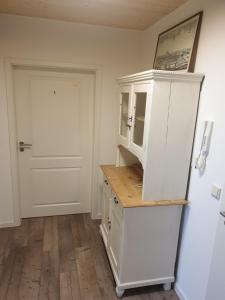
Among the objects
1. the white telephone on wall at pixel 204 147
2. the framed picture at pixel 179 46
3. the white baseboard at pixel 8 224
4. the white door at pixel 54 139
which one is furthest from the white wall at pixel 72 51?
the white telephone on wall at pixel 204 147

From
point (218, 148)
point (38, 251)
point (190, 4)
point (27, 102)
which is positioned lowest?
point (38, 251)

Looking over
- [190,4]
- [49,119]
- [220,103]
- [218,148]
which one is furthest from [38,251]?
[190,4]

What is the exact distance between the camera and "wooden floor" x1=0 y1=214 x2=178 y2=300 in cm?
204

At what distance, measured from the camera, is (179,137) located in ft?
5.90

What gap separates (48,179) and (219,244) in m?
2.21

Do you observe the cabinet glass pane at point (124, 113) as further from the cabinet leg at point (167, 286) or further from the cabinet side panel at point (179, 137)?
the cabinet leg at point (167, 286)

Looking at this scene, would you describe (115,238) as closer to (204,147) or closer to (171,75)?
(204,147)

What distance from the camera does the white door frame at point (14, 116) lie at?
102 inches

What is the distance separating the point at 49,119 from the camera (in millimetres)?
2939

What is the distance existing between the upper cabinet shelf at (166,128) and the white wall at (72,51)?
3.24ft

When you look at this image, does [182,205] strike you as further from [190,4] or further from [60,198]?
[60,198]

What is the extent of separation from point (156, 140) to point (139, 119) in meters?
0.33

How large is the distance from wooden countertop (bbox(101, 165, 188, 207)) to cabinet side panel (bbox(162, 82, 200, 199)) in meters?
0.13

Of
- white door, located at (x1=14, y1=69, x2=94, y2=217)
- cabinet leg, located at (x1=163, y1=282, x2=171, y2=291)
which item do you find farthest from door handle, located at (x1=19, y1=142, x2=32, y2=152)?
cabinet leg, located at (x1=163, y1=282, x2=171, y2=291)
